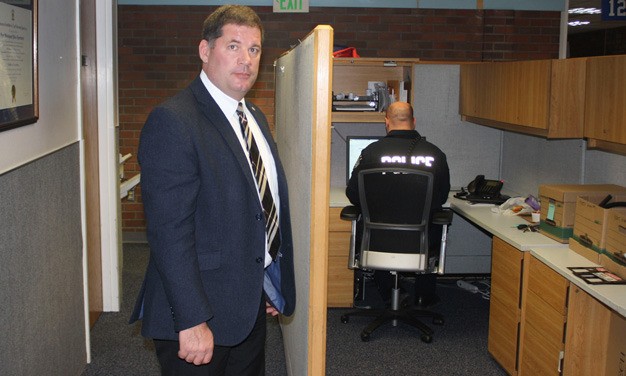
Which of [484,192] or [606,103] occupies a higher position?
[606,103]

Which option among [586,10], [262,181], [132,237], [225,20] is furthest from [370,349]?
[586,10]

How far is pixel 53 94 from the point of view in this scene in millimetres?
2670

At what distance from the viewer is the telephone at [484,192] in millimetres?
4185

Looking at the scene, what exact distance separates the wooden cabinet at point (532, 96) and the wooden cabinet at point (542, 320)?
68cm

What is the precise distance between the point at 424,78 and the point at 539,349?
222 cm

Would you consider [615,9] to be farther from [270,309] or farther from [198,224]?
[198,224]

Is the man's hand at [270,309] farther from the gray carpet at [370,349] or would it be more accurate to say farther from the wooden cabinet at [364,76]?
the wooden cabinet at [364,76]

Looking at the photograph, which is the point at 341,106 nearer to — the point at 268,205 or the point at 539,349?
the point at 539,349

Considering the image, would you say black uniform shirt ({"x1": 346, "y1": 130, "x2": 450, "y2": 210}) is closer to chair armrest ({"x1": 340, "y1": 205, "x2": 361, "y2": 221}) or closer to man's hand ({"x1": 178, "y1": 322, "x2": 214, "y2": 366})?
chair armrest ({"x1": 340, "y1": 205, "x2": 361, "y2": 221})

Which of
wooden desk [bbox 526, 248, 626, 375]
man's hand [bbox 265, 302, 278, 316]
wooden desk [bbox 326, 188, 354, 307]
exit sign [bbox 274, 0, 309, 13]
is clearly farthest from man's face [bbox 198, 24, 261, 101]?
exit sign [bbox 274, 0, 309, 13]

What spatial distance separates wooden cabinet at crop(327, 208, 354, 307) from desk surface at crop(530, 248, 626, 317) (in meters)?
1.42

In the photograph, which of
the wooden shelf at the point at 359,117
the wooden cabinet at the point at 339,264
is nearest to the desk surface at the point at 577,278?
the wooden cabinet at the point at 339,264

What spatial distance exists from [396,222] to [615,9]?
362 centimetres

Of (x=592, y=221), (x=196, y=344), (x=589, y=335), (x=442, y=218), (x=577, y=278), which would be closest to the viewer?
(x=196, y=344)
